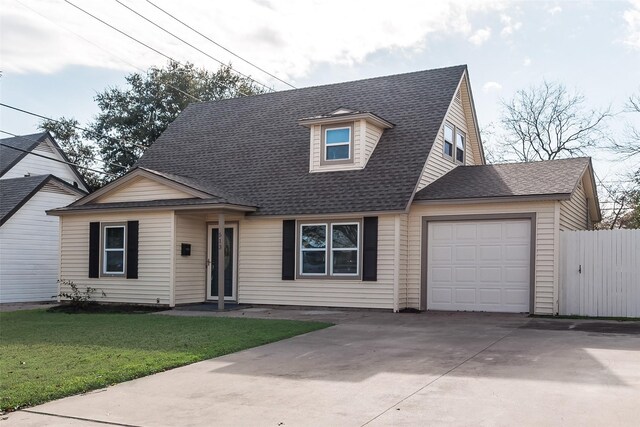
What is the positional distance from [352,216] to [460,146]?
5512mm

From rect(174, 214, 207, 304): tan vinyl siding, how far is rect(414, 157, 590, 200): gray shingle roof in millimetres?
6323

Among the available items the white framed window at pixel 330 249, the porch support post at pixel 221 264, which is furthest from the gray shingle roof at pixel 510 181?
the porch support post at pixel 221 264

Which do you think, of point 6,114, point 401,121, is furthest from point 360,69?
point 6,114

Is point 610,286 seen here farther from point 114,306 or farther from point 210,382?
point 114,306

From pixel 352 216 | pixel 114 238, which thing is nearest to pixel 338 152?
pixel 352 216

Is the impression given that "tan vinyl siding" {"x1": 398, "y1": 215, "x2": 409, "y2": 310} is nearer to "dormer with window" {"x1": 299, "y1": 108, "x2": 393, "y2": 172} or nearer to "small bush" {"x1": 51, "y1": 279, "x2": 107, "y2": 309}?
"dormer with window" {"x1": 299, "y1": 108, "x2": 393, "y2": 172}

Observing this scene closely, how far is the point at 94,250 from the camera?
17422mm

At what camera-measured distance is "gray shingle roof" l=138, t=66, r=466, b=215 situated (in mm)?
15539

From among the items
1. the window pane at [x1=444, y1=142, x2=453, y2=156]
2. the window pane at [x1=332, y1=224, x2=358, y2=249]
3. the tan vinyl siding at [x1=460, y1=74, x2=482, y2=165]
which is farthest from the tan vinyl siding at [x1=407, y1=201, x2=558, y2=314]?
the tan vinyl siding at [x1=460, y1=74, x2=482, y2=165]

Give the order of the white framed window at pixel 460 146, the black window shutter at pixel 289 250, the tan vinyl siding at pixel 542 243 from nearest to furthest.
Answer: the tan vinyl siding at pixel 542 243 < the black window shutter at pixel 289 250 < the white framed window at pixel 460 146

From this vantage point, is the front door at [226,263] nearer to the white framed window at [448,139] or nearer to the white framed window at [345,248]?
the white framed window at [345,248]

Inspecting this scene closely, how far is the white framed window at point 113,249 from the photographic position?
1716 centimetres

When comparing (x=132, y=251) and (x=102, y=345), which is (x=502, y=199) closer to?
(x=102, y=345)

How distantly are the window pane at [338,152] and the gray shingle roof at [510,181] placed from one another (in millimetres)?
2544
